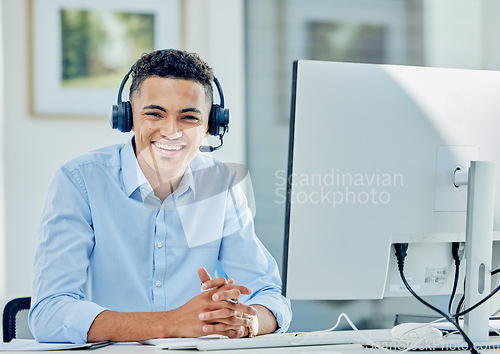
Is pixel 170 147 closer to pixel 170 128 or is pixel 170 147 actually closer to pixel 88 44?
pixel 170 128

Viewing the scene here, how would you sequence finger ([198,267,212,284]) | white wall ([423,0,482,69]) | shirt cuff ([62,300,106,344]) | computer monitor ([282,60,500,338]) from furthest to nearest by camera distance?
white wall ([423,0,482,69]), finger ([198,267,212,284]), shirt cuff ([62,300,106,344]), computer monitor ([282,60,500,338])

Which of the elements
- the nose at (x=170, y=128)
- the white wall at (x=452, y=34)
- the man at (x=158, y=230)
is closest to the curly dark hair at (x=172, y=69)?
the man at (x=158, y=230)

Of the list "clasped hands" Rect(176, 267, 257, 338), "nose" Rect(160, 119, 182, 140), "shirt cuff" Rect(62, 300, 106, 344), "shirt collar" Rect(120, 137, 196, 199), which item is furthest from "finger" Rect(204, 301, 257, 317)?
"nose" Rect(160, 119, 182, 140)

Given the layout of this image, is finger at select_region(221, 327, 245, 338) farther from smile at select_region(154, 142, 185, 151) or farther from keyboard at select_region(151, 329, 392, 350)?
smile at select_region(154, 142, 185, 151)

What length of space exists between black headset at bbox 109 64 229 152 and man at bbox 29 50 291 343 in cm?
2

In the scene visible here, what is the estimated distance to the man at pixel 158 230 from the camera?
1.25 m

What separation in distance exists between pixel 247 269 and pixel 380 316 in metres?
1.50

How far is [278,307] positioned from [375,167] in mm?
526

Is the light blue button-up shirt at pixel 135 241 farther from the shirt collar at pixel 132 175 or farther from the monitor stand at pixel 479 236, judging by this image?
the monitor stand at pixel 479 236

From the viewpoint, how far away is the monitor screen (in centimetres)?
91

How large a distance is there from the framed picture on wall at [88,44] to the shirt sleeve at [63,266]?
3.76 feet

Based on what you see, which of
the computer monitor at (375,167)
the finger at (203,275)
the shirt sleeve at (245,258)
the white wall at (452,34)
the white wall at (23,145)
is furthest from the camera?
the white wall at (452,34)

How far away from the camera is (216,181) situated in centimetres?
165

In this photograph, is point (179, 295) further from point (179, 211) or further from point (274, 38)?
point (274, 38)
